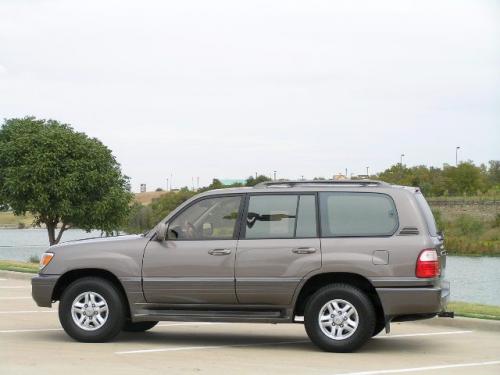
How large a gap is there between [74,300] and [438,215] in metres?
73.5

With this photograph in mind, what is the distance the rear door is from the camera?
35.0 feet

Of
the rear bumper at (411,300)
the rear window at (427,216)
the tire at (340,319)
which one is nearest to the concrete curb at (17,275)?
the tire at (340,319)

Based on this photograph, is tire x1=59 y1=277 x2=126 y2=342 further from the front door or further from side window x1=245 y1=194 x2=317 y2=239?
side window x1=245 y1=194 x2=317 y2=239

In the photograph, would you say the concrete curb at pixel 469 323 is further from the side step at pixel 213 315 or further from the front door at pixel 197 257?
the front door at pixel 197 257

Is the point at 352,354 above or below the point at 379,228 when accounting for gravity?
below

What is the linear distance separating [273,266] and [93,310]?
2.19 metres

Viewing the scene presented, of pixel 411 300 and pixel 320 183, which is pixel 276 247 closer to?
pixel 320 183

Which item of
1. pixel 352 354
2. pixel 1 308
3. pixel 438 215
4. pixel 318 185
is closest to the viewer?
pixel 352 354

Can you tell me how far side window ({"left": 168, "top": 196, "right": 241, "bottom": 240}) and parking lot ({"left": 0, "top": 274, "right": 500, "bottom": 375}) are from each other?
1274 mm

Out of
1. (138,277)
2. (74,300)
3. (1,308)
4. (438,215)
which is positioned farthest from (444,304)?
(438,215)

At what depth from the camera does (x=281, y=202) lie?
36.0 ft

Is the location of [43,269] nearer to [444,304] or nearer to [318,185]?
[318,185]

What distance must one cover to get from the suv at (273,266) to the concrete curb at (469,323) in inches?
78.7

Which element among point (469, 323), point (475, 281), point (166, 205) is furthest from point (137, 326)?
point (166, 205)
